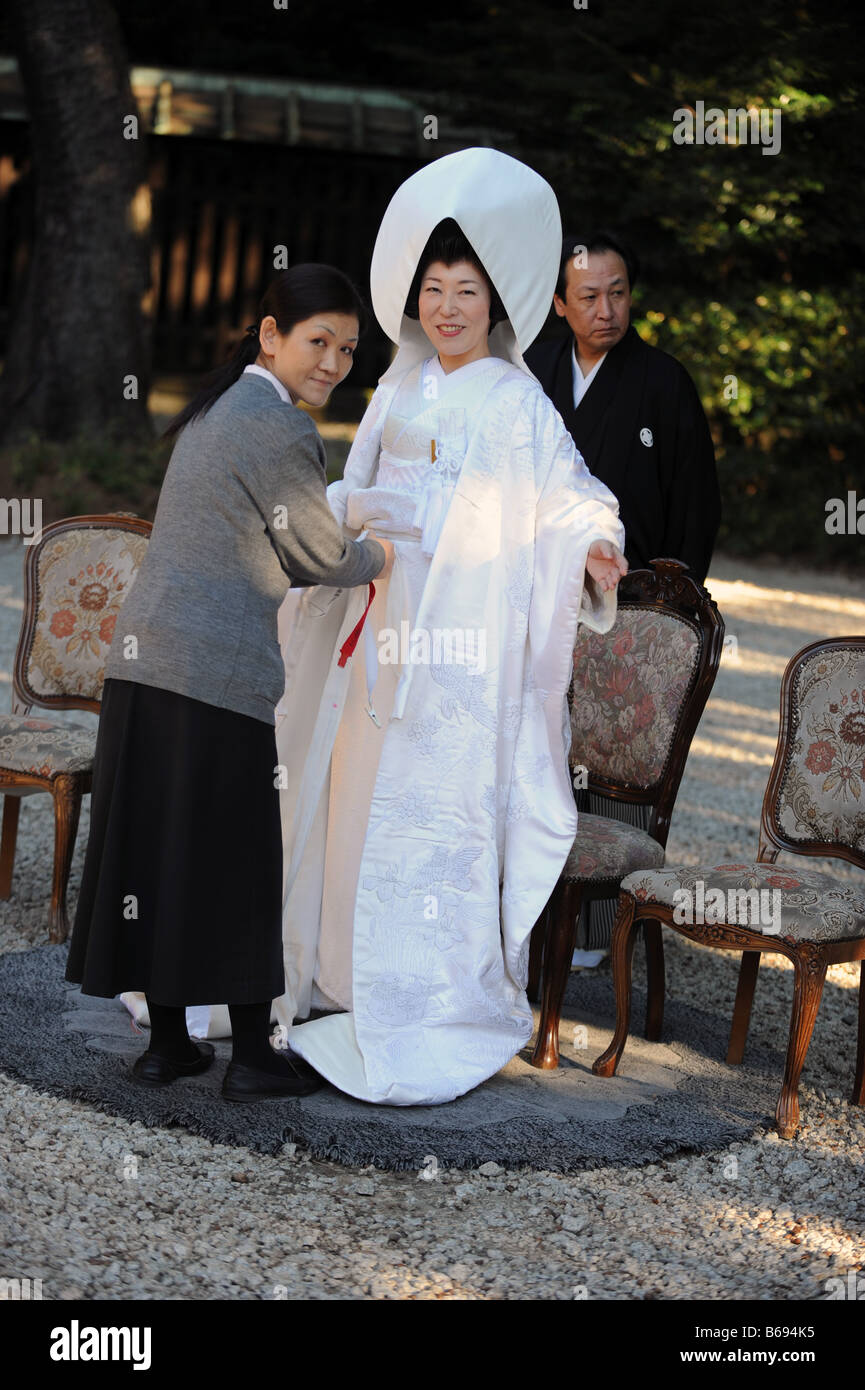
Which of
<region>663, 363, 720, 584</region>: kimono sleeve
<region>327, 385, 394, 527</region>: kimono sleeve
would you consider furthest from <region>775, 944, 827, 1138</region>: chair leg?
<region>663, 363, 720, 584</region>: kimono sleeve

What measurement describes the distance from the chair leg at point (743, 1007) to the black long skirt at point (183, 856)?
1184mm

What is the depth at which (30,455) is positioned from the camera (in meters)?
10.0

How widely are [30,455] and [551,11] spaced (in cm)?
530

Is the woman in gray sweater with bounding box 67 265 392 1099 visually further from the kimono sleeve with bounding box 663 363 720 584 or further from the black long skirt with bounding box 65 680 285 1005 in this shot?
the kimono sleeve with bounding box 663 363 720 584

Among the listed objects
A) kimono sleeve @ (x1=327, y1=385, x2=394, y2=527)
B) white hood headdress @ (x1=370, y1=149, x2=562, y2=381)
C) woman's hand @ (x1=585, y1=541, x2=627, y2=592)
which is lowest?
woman's hand @ (x1=585, y1=541, x2=627, y2=592)

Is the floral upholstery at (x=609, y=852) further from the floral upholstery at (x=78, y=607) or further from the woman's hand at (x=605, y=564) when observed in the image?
the floral upholstery at (x=78, y=607)

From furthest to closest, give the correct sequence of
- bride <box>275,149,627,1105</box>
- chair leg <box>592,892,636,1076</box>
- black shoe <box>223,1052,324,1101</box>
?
chair leg <box>592,892,636,1076</box>
bride <box>275,149,627,1105</box>
black shoe <box>223,1052,324,1101</box>

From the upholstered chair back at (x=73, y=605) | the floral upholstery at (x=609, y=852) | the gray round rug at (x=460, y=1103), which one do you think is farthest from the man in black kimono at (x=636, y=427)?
the gray round rug at (x=460, y=1103)

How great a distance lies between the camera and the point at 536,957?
375 centimetres

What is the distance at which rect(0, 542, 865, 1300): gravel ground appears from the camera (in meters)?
2.42

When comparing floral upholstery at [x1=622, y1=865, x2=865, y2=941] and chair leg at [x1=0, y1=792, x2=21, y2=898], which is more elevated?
floral upholstery at [x1=622, y1=865, x2=865, y2=941]

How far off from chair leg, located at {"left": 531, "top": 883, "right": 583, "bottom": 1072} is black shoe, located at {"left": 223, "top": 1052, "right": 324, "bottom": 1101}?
1.80 feet
